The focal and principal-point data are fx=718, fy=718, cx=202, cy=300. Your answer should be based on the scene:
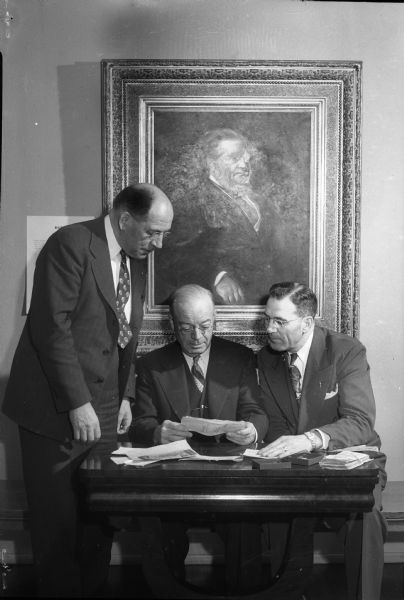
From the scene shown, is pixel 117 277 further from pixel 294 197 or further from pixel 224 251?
pixel 294 197

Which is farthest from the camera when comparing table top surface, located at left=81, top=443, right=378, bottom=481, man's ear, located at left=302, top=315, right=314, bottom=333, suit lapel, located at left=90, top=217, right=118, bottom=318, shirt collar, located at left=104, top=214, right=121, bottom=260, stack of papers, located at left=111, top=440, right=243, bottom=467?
man's ear, located at left=302, top=315, right=314, bottom=333

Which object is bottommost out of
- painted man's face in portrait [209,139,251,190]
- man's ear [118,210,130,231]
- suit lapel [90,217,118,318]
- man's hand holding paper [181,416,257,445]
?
man's hand holding paper [181,416,257,445]

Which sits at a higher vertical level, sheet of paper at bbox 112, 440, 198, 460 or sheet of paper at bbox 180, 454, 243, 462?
sheet of paper at bbox 112, 440, 198, 460

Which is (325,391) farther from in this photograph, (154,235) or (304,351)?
(154,235)

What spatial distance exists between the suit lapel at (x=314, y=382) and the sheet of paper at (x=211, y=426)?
47 centimetres

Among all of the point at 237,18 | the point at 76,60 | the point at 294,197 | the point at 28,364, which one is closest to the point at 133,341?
the point at 28,364

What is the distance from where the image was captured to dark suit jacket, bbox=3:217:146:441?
3.30m

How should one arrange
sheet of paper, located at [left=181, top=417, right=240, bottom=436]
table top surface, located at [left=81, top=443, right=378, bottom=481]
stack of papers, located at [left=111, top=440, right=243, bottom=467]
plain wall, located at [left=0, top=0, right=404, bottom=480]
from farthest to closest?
plain wall, located at [left=0, top=0, right=404, bottom=480] < sheet of paper, located at [left=181, top=417, right=240, bottom=436] < stack of papers, located at [left=111, top=440, right=243, bottom=467] < table top surface, located at [left=81, top=443, right=378, bottom=481]

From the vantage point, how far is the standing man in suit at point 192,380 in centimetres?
364

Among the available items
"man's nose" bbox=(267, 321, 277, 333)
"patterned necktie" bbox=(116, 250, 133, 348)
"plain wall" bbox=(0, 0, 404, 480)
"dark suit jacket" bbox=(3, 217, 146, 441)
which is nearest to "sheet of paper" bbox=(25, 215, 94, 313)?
"plain wall" bbox=(0, 0, 404, 480)

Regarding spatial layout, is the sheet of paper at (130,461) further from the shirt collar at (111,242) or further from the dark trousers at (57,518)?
the shirt collar at (111,242)

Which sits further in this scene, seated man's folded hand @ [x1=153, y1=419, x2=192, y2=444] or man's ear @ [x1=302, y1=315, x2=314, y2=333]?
man's ear @ [x1=302, y1=315, x2=314, y2=333]

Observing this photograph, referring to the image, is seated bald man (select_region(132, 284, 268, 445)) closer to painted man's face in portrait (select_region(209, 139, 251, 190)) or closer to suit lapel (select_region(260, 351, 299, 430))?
suit lapel (select_region(260, 351, 299, 430))

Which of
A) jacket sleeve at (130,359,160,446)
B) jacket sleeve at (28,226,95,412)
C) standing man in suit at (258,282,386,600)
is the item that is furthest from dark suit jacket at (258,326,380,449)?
jacket sleeve at (28,226,95,412)
